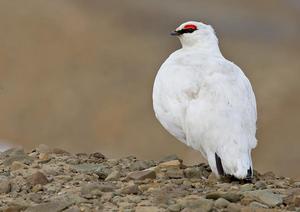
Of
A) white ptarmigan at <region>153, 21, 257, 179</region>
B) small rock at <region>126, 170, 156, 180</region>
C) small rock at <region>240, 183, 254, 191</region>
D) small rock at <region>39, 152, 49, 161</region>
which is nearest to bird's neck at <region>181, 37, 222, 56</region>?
white ptarmigan at <region>153, 21, 257, 179</region>

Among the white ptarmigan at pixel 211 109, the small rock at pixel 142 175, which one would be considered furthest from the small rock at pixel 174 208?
the white ptarmigan at pixel 211 109

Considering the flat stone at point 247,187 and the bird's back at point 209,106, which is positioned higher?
the bird's back at point 209,106

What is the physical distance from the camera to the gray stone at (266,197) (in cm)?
772

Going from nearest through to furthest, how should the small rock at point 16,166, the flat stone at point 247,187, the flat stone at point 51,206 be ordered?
the flat stone at point 51,206, the flat stone at point 247,187, the small rock at point 16,166

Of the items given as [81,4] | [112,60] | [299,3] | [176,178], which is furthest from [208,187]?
[299,3]

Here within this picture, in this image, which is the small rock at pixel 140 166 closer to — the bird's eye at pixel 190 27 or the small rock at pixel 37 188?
the small rock at pixel 37 188

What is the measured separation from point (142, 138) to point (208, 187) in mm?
18789

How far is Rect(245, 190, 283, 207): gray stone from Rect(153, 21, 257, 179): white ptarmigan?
65 cm

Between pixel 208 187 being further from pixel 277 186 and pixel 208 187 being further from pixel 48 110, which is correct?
pixel 48 110

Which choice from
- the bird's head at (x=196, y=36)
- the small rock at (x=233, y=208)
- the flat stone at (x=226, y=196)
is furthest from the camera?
the bird's head at (x=196, y=36)

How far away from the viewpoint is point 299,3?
44312mm

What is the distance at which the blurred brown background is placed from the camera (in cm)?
2669

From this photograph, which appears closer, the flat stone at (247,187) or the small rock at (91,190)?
the small rock at (91,190)

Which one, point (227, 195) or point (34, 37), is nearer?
point (227, 195)
